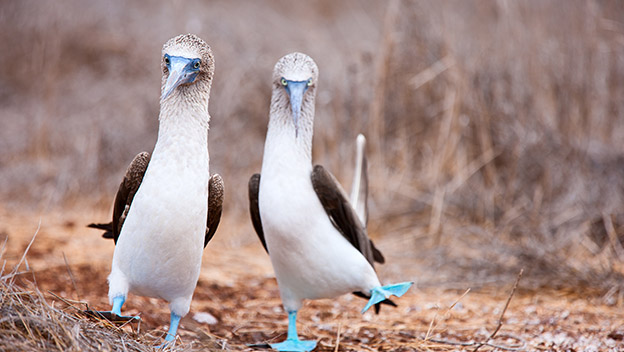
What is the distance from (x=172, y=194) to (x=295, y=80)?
3.67ft

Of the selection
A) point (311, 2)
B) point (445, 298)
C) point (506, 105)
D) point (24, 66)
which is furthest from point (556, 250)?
point (311, 2)

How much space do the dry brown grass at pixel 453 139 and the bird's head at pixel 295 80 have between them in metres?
2.39

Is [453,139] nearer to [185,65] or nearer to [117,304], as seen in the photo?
[185,65]

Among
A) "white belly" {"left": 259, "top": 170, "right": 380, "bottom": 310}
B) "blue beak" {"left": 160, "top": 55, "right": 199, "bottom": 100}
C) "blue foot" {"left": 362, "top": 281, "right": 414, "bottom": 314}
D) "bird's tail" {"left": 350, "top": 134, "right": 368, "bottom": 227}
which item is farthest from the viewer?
"bird's tail" {"left": 350, "top": 134, "right": 368, "bottom": 227}

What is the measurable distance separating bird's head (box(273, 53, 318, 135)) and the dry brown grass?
7.85 ft

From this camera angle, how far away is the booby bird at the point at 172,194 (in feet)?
9.71

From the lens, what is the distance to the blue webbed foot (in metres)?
Answer: 3.75

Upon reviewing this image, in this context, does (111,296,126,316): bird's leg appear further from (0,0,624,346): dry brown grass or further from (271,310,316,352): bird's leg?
(0,0,624,346): dry brown grass

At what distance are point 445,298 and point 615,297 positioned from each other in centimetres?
122

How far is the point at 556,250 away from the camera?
5.29 meters

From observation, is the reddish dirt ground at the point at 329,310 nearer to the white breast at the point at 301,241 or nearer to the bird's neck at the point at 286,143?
the white breast at the point at 301,241

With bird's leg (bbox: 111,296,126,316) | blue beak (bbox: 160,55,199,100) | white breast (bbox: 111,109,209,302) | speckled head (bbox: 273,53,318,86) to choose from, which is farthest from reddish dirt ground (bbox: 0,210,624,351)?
speckled head (bbox: 273,53,318,86)

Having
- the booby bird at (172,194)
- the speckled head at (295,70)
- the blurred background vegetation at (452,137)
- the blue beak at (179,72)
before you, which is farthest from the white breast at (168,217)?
the blurred background vegetation at (452,137)

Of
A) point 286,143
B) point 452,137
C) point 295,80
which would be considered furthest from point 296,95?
point 452,137
